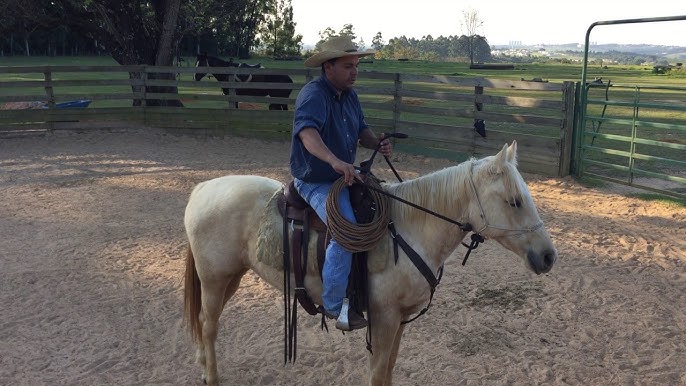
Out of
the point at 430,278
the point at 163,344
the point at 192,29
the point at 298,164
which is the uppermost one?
the point at 192,29

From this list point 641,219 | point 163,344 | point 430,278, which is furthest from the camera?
point 641,219

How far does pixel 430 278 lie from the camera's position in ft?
9.58

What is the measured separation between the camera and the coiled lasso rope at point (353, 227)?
283 cm

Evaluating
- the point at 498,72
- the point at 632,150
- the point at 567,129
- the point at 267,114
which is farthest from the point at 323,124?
the point at 498,72

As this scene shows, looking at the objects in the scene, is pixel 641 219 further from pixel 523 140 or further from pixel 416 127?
pixel 416 127

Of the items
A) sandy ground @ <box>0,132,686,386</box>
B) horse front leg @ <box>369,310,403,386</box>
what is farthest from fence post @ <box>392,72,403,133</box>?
horse front leg @ <box>369,310,403,386</box>

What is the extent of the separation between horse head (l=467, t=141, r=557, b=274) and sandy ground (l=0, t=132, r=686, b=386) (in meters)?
1.40

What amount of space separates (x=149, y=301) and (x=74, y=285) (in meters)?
0.84

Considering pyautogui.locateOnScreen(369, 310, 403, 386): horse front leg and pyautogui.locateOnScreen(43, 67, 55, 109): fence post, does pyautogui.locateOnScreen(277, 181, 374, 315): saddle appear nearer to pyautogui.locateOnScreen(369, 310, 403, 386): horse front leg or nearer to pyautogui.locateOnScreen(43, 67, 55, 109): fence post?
pyautogui.locateOnScreen(369, 310, 403, 386): horse front leg

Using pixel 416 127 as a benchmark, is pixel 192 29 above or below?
above

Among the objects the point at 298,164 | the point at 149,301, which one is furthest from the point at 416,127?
the point at 298,164

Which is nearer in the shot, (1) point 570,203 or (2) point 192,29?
(1) point 570,203

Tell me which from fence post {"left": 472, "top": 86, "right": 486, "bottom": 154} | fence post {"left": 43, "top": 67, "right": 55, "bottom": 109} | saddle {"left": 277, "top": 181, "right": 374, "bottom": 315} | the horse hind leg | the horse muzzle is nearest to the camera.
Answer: the horse muzzle

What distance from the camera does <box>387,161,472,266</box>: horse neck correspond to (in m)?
2.88
